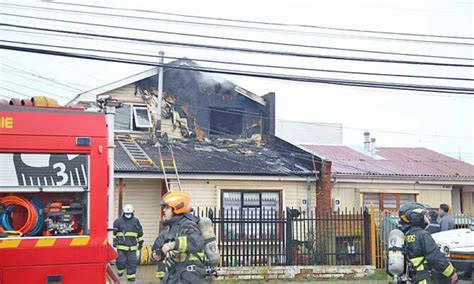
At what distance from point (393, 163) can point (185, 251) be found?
17.3m

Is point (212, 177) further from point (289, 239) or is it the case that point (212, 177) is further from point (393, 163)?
point (393, 163)

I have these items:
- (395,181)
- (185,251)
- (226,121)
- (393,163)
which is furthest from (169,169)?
(185,251)

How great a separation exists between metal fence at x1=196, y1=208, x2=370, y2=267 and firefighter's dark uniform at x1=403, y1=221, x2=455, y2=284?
24.5 ft

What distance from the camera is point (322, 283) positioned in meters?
12.9

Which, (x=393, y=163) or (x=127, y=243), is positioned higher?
(x=393, y=163)

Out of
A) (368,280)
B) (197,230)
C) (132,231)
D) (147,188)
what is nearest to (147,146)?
(147,188)

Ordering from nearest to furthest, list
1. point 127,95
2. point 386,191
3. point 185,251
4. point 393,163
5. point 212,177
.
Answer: point 185,251
point 212,177
point 386,191
point 127,95
point 393,163

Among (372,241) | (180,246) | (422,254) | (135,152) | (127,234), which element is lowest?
(372,241)

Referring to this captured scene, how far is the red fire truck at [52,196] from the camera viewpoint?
5090mm

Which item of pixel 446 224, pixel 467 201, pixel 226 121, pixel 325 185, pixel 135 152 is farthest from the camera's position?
pixel 226 121

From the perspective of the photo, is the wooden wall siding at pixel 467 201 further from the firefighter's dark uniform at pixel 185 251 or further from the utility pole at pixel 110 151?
the utility pole at pixel 110 151

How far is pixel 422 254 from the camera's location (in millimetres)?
6234

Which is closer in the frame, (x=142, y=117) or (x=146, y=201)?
(x=146, y=201)

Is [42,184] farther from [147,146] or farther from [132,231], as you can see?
[147,146]
